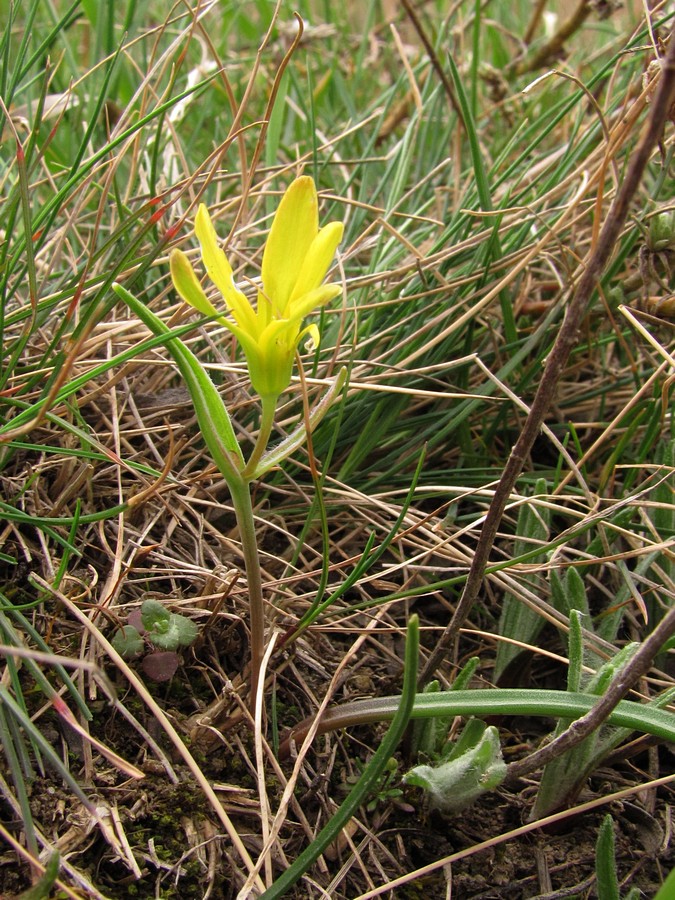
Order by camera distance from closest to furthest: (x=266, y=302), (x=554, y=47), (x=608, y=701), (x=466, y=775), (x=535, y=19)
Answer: (x=266, y=302) < (x=608, y=701) < (x=466, y=775) < (x=554, y=47) < (x=535, y=19)

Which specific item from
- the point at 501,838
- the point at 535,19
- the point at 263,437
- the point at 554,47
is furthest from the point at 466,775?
the point at 535,19

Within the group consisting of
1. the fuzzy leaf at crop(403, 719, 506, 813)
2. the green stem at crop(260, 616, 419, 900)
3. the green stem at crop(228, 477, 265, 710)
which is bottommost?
the fuzzy leaf at crop(403, 719, 506, 813)

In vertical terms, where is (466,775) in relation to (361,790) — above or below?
below

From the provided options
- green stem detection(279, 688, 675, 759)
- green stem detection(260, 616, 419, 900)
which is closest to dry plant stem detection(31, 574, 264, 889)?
green stem detection(260, 616, 419, 900)

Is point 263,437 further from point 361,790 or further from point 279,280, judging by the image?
point 361,790

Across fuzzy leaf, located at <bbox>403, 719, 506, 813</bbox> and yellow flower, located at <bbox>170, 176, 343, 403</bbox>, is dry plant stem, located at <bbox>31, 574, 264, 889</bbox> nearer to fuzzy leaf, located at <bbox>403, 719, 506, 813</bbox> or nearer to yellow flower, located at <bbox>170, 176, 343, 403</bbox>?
fuzzy leaf, located at <bbox>403, 719, 506, 813</bbox>

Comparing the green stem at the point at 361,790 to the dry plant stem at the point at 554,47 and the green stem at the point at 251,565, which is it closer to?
the green stem at the point at 251,565

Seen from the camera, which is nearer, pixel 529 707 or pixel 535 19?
pixel 529 707
